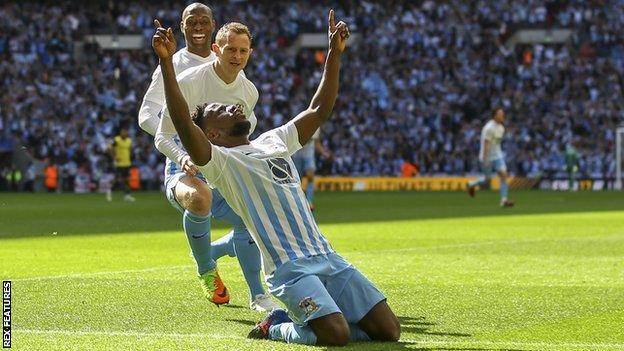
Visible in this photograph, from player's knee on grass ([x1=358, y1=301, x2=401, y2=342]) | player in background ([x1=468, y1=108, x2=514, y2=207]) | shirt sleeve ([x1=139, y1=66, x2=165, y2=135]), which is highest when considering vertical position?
shirt sleeve ([x1=139, y1=66, x2=165, y2=135])

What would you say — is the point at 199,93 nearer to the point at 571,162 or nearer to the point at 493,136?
the point at 493,136

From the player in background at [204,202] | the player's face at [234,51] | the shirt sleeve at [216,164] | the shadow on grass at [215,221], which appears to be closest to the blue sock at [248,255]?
the player in background at [204,202]

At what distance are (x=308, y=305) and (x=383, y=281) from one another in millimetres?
4472

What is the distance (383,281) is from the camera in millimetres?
12312

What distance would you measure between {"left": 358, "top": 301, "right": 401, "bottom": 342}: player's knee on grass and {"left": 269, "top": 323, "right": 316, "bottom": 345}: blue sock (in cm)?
40

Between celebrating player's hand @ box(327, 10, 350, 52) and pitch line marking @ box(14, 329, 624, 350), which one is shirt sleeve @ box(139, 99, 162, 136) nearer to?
celebrating player's hand @ box(327, 10, 350, 52)

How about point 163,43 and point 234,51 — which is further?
point 234,51

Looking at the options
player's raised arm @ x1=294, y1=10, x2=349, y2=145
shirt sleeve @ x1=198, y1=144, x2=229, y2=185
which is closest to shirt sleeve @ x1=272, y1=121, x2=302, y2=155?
player's raised arm @ x1=294, y1=10, x2=349, y2=145

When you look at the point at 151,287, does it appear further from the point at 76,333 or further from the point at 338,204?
the point at 338,204

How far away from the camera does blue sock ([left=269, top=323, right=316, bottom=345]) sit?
314 inches

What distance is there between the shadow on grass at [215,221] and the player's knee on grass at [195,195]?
992cm

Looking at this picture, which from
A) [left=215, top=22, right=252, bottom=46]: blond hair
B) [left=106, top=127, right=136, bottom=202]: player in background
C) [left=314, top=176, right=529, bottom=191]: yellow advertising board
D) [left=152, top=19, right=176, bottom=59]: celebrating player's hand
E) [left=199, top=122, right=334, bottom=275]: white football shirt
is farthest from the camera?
[left=314, top=176, right=529, bottom=191]: yellow advertising board

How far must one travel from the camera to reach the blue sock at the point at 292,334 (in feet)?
26.1

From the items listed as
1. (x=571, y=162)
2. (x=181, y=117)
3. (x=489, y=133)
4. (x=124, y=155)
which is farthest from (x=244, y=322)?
(x=571, y=162)
